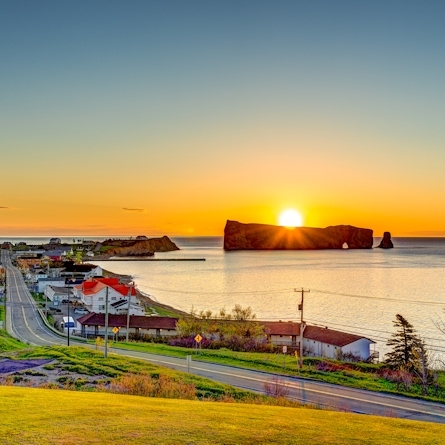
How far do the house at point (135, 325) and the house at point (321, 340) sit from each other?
11.8 meters

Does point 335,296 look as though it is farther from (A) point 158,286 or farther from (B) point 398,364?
(B) point 398,364

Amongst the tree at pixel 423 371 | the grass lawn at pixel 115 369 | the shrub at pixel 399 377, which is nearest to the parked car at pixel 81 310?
the grass lawn at pixel 115 369

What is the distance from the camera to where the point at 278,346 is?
51469mm

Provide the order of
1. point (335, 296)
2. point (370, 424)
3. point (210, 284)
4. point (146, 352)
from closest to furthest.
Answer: point (370, 424)
point (146, 352)
point (335, 296)
point (210, 284)

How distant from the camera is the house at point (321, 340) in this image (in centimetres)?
4709

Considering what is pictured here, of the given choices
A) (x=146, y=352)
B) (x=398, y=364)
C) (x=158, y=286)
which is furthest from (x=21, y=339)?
(x=158, y=286)

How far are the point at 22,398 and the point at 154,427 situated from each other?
17.6 feet

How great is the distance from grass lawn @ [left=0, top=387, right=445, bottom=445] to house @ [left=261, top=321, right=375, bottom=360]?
1346 inches

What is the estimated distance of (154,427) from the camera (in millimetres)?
11477

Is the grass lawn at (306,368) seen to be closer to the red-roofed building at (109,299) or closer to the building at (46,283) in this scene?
the red-roofed building at (109,299)

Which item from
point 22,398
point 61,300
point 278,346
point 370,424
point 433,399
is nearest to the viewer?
point 370,424

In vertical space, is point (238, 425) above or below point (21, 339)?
above

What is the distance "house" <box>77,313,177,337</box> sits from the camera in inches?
2259

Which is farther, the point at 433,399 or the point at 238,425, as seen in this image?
the point at 433,399
